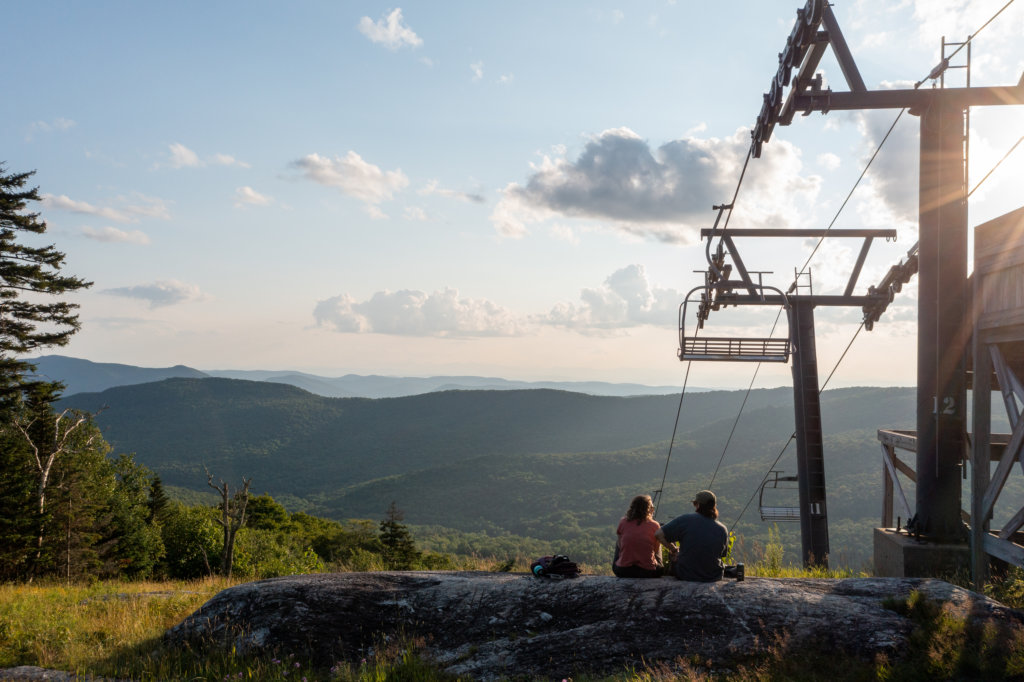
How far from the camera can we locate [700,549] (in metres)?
7.64

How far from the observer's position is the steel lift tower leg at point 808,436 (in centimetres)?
1304

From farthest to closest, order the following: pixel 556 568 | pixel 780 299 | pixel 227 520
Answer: pixel 227 520 < pixel 780 299 < pixel 556 568

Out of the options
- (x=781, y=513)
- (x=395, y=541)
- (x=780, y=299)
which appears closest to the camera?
(x=780, y=299)

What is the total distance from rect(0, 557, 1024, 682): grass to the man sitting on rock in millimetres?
1531

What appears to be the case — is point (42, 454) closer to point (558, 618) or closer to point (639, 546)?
point (558, 618)

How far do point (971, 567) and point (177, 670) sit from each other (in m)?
10.1

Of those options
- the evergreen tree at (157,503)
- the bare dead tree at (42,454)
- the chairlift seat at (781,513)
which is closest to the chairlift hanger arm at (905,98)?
the chairlift seat at (781,513)

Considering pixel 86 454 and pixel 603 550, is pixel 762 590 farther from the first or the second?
pixel 603 550

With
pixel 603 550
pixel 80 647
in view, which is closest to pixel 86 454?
pixel 80 647

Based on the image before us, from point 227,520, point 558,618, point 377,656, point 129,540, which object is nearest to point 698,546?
point 558,618

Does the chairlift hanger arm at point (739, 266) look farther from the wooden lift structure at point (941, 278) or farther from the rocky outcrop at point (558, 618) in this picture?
the rocky outcrop at point (558, 618)

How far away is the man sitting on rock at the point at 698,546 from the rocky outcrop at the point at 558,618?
192 millimetres

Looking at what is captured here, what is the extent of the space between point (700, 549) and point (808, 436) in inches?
273

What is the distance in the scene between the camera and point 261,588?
27.7 feet
